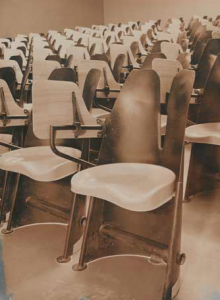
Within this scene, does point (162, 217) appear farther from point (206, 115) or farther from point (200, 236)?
point (206, 115)

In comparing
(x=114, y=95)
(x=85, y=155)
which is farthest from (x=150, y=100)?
(x=114, y=95)

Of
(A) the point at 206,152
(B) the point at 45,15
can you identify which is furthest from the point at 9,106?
(B) the point at 45,15

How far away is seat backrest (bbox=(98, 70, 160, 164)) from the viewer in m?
1.76

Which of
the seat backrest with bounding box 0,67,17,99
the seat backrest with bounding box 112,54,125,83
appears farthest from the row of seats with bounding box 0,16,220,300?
the seat backrest with bounding box 112,54,125,83

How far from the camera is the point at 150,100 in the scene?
5.79 feet

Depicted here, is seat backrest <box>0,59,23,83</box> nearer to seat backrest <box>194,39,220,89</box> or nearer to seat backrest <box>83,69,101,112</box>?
seat backrest <box>83,69,101,112</box>

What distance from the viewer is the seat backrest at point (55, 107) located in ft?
5.91

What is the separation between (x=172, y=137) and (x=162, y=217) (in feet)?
1.11

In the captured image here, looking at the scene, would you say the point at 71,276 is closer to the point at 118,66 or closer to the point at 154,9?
the point at 118,66

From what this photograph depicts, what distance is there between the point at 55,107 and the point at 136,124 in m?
0.37

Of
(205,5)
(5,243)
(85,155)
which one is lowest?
(5,243)

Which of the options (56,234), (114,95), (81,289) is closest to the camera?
(81,289)

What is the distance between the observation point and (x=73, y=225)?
1.87 m

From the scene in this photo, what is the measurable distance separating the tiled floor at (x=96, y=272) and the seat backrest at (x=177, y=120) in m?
0.43
